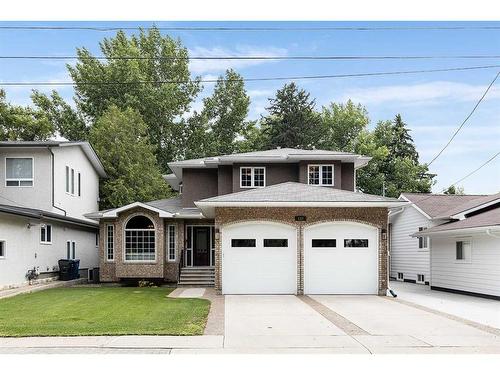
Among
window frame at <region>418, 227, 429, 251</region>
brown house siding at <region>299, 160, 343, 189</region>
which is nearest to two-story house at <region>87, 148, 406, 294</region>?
brown house siding at <region>299, 160, 343, 189</region>

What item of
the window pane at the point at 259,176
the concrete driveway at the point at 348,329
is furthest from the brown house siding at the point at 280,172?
the concrete driveway at the point at 348,329

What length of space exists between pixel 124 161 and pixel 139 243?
14462mm

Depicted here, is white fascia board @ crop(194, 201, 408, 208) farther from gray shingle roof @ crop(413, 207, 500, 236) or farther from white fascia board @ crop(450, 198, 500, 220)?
white fascia board @ crop(450, 198, 500, 220)

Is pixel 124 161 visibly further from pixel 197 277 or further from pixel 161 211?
pixel 197 277

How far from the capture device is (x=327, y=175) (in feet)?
88.3

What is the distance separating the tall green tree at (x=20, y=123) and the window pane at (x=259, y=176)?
63.8ft

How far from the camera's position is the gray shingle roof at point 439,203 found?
24.6 metres

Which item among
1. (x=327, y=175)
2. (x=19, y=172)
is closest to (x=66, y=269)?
(x=19, y=172)

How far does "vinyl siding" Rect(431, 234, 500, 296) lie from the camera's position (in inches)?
720

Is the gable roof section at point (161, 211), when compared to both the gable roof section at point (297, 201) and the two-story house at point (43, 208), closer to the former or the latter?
the two-story house at point (43, 208)

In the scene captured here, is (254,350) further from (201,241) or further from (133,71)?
(133,71)

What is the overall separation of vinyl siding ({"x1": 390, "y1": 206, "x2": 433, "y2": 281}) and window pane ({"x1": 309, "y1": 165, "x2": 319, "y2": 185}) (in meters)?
4.82

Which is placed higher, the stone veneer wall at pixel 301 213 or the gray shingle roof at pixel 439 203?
the gray shingle roof at pixel 439 203
